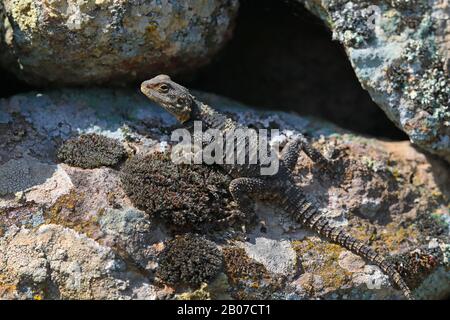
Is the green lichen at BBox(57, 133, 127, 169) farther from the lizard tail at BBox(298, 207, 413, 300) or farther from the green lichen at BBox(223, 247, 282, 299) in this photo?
the lizard tail at BBox(298, 207, 413, 300)

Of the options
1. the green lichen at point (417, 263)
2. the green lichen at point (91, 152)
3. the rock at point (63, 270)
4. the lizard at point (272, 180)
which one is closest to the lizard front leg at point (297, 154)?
the lizard at point (272, 180)

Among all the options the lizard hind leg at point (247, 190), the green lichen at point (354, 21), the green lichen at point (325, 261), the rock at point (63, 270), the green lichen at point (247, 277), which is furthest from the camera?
the green lichen at point (354, 21)

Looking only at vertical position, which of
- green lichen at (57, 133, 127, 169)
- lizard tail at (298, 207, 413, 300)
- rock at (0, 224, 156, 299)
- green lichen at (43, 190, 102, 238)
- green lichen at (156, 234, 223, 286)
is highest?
green lichen at (57, 133, 127, 169)

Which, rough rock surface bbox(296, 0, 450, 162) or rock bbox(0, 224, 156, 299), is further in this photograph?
rough rock surface bbox(296, 0, 450, 162)

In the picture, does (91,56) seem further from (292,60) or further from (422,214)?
(422,214)

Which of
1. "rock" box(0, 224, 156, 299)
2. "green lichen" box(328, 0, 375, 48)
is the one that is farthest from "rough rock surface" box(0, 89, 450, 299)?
"green lichen" box(328, 0, 375, 48)

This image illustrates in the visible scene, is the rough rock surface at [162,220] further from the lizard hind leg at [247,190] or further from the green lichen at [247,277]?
the lizard hind leg at [247,190]

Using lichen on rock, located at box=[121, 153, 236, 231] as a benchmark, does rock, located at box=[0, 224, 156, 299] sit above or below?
below
